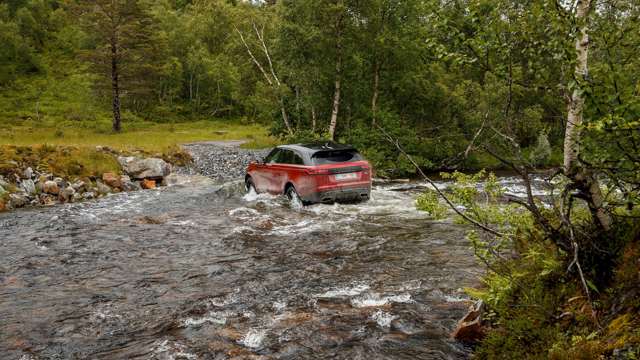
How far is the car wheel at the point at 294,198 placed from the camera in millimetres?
14117

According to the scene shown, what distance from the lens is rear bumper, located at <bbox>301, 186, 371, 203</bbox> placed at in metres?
13.5

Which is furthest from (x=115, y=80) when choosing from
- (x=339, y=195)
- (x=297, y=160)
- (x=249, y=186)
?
(x=339, y=195)

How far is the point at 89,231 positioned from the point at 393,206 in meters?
8.37

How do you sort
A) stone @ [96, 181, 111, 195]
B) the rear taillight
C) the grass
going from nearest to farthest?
the rear taillight < stone @ [96, 181, 111, 195] < the grass

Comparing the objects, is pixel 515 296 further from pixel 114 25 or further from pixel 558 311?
pixel 114 25

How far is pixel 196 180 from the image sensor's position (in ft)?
72.9

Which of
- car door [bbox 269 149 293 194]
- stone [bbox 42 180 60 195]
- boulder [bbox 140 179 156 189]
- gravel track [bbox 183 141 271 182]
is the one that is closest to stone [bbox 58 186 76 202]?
stone [bbox 42 180 60 195]

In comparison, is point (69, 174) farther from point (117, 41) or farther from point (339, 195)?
point (117, 41)

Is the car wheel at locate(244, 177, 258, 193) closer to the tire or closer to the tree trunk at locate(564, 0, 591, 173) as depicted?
the tire

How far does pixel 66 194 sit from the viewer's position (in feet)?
57.9

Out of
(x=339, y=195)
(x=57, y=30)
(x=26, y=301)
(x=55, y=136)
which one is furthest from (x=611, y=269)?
(x=57, y=30)

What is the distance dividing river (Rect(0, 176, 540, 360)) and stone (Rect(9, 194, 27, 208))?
2.63 meters

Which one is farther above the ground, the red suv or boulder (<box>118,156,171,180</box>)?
the red suv

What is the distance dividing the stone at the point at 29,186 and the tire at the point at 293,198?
9.54 m
